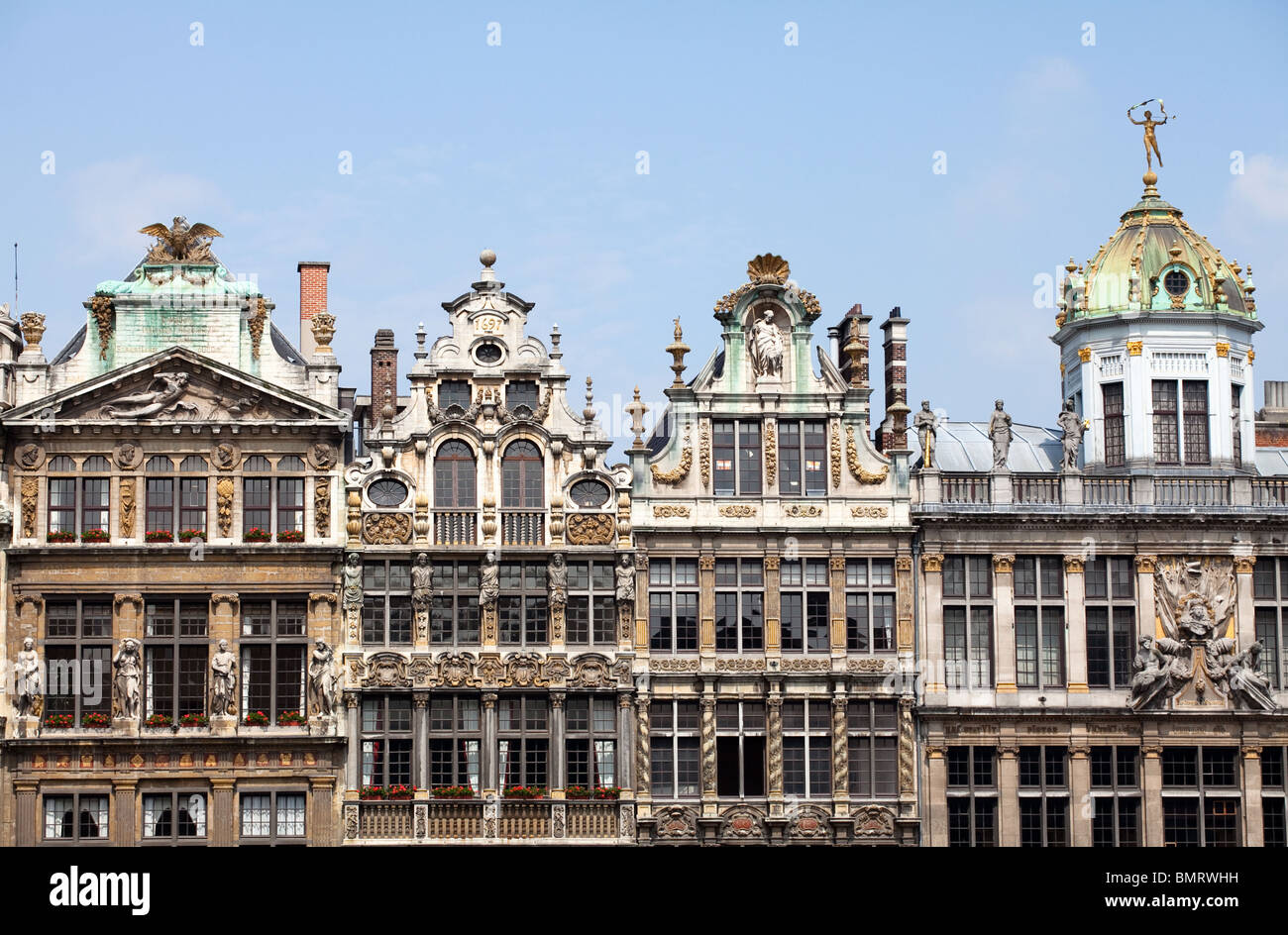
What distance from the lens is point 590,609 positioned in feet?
171

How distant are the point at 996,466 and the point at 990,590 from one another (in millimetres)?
2818

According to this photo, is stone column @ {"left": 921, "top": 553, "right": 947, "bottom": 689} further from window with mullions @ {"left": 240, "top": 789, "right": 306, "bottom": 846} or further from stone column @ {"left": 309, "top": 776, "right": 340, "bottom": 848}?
window with mullions @ {"left": 240, "top": 789, "right": 306, "bottom": 846}

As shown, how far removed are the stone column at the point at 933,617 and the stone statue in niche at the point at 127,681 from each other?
17.2 metres

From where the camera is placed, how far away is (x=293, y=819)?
5122 cm

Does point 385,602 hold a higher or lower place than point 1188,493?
Result: lower

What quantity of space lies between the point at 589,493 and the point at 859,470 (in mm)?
6077

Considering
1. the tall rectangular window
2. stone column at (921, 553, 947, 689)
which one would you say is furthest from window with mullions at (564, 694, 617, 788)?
the tall rectangular window

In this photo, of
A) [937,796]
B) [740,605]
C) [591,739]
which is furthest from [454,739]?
[937,796]

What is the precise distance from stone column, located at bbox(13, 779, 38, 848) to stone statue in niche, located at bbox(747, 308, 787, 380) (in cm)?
1820

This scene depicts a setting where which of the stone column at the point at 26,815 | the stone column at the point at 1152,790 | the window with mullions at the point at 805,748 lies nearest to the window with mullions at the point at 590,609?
the window with mullions at the point at 805,748

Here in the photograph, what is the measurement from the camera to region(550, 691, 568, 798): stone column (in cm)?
5150

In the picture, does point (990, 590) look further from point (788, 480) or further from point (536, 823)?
point (536, 823)

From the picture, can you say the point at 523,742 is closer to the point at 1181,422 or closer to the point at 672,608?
the point at 672,608
